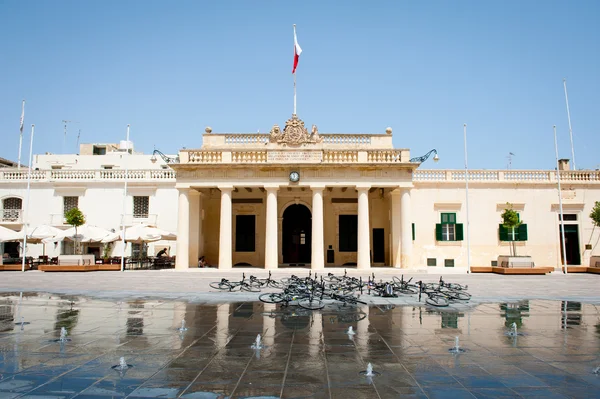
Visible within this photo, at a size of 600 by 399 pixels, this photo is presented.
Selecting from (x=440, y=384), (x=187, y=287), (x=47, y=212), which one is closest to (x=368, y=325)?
(x=440, y=384)

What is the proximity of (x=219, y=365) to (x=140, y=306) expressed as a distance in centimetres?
755

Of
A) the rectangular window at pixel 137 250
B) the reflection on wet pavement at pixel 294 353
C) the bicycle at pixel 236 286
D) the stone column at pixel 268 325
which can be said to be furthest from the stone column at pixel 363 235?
the rectangular window at pixel 137 250

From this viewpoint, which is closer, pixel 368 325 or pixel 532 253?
pixel 368 325

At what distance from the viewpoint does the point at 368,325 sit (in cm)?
1081

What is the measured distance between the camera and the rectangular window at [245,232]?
3294cm

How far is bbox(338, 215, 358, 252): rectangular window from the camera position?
32.8 metres

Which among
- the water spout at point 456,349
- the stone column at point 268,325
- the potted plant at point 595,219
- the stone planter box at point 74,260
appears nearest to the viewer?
the water spout at point 456,349

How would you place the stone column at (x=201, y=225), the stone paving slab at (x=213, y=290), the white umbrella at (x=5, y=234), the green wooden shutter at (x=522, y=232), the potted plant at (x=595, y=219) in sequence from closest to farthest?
1. the stone paving slab at (x=213, y=290)
2. the potted plant at (x=595, y=219)
3. the white umbrella at (x=5, y=234)
4. the stone column at (x=201, y=225)
5. the green wooden shutter at (x=522, y=232)

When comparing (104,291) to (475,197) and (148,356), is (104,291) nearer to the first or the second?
(148,356)

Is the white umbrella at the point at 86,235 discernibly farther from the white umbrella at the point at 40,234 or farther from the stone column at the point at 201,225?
the stone column at the point at 201,225

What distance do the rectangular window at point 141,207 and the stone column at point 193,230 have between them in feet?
24.4

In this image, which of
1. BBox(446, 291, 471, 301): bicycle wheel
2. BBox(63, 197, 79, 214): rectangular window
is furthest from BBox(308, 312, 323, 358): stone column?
BBox(63, 197, 79, 214): rectangular window

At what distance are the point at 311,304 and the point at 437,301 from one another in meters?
4.40

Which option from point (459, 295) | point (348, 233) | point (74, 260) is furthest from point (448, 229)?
point (74, 260)
